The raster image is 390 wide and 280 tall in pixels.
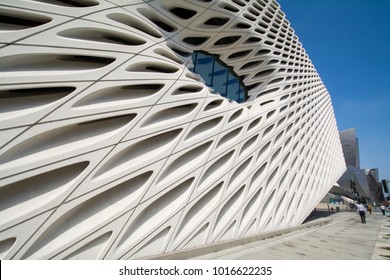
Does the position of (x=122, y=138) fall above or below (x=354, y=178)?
above

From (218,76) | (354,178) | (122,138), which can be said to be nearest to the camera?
(122,138)

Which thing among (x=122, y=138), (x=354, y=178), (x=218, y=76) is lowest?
(x=354, y=178)

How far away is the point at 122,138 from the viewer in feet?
21.8

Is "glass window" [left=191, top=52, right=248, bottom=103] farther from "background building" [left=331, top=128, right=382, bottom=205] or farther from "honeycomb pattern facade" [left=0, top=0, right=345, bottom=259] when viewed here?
"background building" [left=331, top=128, right=382, bottom=205]

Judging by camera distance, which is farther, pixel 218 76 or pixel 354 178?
pixel 354 178

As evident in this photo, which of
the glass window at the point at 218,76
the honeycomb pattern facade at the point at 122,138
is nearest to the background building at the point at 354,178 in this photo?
the glass window at the point at 218,76

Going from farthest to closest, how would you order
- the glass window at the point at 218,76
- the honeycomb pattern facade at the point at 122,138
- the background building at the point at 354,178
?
the background building at the point at 354,178, the glass window at the point at 218,76, the honeycomb pattern facade at the point at 122,138

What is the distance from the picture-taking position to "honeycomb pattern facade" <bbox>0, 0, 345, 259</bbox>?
201 inches

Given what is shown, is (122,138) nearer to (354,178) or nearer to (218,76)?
(218,76)

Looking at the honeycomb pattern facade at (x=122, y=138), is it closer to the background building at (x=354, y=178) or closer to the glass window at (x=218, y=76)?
the glass window at (x=218, y=76)

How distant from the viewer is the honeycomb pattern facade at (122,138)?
5105 millimetres

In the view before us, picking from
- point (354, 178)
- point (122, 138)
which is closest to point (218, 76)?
point (122, 138)

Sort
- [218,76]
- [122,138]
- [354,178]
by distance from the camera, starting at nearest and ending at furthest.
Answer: [122,138], [218,76], [354,178]

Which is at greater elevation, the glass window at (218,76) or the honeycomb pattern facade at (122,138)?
the glass window at (218,76)
